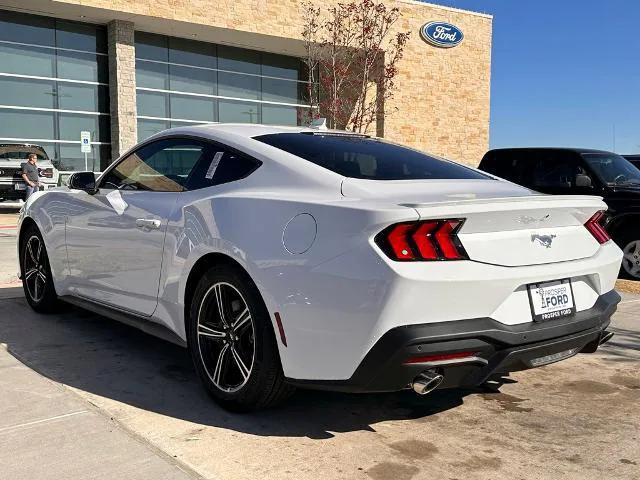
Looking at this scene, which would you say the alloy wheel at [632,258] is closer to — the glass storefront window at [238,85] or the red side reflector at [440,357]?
the red side reflector at [440,357]

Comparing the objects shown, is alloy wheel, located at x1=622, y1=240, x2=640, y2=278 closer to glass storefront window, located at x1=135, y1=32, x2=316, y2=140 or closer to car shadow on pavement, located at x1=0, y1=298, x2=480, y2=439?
car shadow on pavement, located at x1=0, y1=298, x2=480, y2=439

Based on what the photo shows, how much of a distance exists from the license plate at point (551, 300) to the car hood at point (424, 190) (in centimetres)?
49

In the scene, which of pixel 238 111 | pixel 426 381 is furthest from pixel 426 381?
pixel 238 111

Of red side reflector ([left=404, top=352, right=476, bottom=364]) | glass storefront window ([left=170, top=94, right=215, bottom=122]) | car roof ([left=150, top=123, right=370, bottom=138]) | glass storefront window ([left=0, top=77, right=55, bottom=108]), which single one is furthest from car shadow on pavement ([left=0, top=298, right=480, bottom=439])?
glass storefront window ([left=170, top=94, right=215, bottom=122])

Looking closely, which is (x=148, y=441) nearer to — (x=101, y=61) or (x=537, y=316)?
(x=537, y=316)

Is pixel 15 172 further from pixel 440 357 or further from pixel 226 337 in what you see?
pixel 440 357

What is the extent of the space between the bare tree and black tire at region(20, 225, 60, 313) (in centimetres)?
1885

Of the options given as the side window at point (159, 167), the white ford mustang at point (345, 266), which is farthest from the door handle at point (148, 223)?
the side window at point (159, 167)

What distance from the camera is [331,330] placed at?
2.85 metres

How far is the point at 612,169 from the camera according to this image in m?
8.78

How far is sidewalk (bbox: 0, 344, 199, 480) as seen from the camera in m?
2.69

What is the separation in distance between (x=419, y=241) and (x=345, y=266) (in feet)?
1.10

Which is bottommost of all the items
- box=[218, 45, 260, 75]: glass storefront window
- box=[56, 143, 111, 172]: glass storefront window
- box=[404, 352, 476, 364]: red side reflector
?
box=[404, 352, 476, 364]: red side reflector

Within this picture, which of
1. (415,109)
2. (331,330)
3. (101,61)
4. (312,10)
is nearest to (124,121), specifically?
(101,61)
